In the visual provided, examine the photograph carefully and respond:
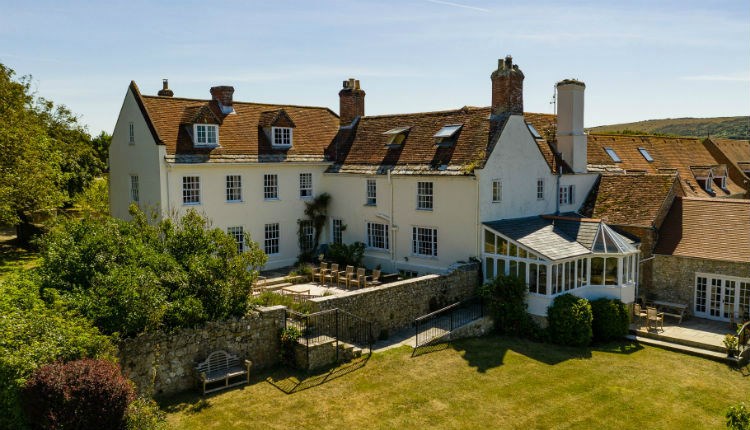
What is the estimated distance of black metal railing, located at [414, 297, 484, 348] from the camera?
2103cm

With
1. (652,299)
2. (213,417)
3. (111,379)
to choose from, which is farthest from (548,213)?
(111,379)

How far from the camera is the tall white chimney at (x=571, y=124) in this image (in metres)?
30.5

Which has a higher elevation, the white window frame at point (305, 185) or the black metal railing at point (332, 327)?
the white window frame at point (305, 185)

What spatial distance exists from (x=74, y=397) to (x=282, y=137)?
20.4m

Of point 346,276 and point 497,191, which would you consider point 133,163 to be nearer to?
point 346,276

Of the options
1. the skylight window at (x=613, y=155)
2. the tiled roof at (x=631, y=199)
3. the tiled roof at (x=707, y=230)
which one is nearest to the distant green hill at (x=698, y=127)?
the skylight window at (x=613, y=155)

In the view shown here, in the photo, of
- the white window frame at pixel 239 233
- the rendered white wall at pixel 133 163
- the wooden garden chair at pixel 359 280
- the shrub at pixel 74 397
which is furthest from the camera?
Result: the white window frame at pixel 239 233

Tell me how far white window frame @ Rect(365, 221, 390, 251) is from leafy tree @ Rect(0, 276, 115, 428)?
16.8 metres

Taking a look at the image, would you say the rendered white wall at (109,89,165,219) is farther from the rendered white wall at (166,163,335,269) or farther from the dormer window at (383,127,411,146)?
the dormer window at (383,127,411,146)

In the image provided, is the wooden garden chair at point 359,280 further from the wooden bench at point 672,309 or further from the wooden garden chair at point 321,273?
the wooden bench at point 672,309

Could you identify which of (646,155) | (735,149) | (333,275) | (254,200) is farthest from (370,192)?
(735,149)

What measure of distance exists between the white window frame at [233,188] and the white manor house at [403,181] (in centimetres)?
5

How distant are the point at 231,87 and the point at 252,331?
55.3ft

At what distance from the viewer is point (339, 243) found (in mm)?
30844
